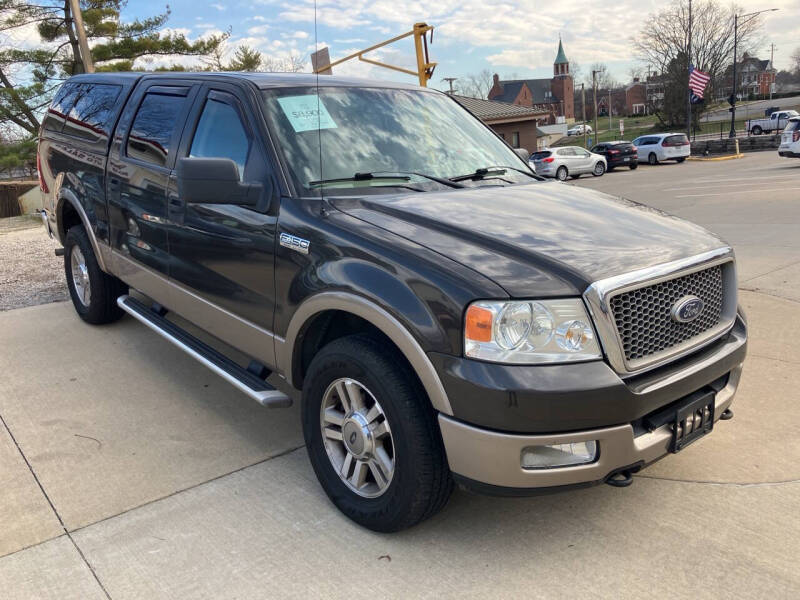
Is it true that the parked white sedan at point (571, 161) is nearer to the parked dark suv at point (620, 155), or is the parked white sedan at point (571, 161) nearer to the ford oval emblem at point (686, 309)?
the parked dark suv at point (620, 155)

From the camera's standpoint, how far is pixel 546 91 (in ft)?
425

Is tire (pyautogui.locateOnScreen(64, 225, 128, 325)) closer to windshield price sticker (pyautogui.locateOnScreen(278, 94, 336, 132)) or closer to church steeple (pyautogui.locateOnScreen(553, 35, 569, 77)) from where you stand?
windshield price sticker (pyautogui.locateOnScreen(278, 94, 336, 132))

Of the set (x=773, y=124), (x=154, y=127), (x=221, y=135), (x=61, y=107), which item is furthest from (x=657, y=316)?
(x=773, y=124)

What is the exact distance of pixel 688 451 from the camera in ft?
11.5

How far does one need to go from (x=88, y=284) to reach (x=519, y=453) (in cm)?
447

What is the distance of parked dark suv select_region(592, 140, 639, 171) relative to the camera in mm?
33312

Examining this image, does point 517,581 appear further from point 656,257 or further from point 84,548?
point 84,548

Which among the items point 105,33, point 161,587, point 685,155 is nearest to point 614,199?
point 161,587

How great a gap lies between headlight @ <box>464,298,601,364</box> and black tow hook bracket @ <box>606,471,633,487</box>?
0.47 m

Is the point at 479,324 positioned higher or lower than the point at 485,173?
lower

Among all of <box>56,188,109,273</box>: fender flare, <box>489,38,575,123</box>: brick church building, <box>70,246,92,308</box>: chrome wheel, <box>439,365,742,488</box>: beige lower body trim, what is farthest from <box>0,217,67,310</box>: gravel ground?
<box>489,38,575,123</box>: brick church building

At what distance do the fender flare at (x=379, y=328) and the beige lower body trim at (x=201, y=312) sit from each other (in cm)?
26

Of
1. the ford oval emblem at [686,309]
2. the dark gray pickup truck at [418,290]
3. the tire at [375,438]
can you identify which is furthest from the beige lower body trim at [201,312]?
the ford oval emblem at [686,309]

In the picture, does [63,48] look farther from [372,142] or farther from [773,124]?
[773,124]
